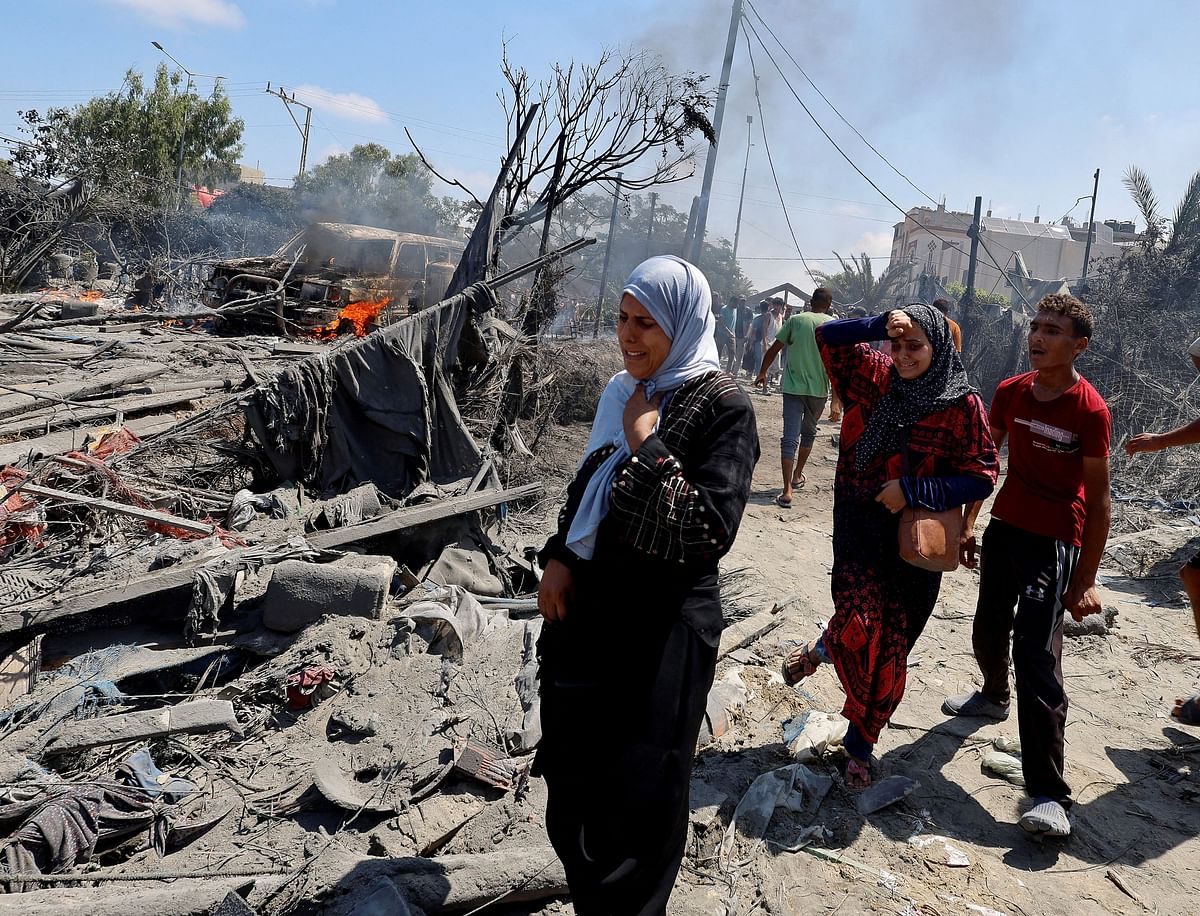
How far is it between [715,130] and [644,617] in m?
18.0

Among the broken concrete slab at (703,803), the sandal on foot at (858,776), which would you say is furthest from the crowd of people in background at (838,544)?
the broken concrete slab at (703,803)

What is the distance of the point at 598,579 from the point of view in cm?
201

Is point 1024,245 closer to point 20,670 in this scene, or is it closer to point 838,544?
point 838,544

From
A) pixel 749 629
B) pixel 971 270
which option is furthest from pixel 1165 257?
pixel 749 629

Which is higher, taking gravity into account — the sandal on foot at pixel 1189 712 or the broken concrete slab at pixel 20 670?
the sandal on foot at pixel 1189 712

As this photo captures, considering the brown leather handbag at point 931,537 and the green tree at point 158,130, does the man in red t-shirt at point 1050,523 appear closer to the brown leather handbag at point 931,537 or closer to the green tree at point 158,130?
the brown leather handbag at point 931,537

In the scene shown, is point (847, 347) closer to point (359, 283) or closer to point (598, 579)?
point (598, 579)

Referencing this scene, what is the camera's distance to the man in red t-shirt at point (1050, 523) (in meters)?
2.91

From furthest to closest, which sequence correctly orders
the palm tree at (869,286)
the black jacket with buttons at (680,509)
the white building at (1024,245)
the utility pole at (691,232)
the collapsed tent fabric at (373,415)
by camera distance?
1. the white building at (1024,245)
2. the palm tree at (869,286)
3. the utility pole at (691,232)
4. the collapsed tent fabric at (373,415)
5. the black jacket with buttons at (680,509)

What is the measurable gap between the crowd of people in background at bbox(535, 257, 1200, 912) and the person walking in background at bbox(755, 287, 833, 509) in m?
3.95

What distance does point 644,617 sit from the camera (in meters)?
1.96

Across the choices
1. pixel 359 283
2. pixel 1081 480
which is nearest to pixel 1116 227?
pixel 359 283

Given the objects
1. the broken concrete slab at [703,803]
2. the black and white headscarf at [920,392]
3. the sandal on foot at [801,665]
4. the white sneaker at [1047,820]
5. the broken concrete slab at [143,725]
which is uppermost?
the black and white headscarf at [920,392]

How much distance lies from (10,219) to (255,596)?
70.5 ft
